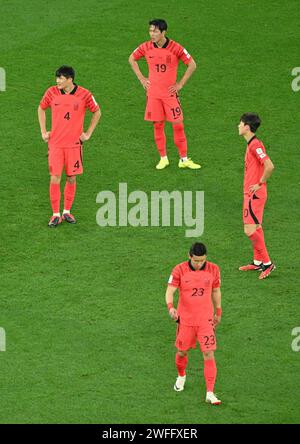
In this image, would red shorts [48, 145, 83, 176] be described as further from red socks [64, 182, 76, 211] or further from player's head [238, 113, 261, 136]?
player's head [238, 113, 261, 136]

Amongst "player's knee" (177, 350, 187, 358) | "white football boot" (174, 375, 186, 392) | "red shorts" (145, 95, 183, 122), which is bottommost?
"white football boot" (174, 375, 186, 392)

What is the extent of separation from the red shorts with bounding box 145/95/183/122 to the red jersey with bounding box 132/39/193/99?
0.09 meters

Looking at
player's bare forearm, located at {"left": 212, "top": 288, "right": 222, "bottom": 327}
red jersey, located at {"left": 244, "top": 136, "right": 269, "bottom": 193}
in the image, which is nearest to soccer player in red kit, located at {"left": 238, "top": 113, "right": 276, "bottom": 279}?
red jersey, located at {"left": 244, "top": 136, "right": 269, "bottom": 193}

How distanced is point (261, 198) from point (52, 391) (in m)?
4.33

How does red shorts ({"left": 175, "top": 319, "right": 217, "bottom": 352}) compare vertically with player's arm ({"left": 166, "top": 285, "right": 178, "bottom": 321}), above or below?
below

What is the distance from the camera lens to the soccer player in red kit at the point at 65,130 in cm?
1875

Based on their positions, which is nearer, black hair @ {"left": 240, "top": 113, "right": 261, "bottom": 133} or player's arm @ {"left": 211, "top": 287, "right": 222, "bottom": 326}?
player's arm @ {"left": 211, "top": 287, "right": 222, "bottom": 326}

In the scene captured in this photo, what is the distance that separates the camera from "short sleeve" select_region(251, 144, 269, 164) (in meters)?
17.2

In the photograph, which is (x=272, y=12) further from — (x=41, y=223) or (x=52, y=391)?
(x=52, y=391)

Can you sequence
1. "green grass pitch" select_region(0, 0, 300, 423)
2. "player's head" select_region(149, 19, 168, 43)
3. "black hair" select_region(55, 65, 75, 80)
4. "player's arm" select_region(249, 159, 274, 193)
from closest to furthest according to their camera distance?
"green grass pitch" select_region(0, 0, 300, 423), "player's arm" select_region(249, 159, 274, 193), "black hair" select_region(55, 65, 75, 80), "player's head" select_region(149, 19, 168, 43)

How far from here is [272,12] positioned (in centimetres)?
2667

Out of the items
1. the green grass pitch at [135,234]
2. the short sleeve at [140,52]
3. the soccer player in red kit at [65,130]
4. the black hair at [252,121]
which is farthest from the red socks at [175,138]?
the black hair at [252,121]

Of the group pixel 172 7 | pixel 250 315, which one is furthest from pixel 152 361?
pixel 172 7

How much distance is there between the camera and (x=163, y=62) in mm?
20328
